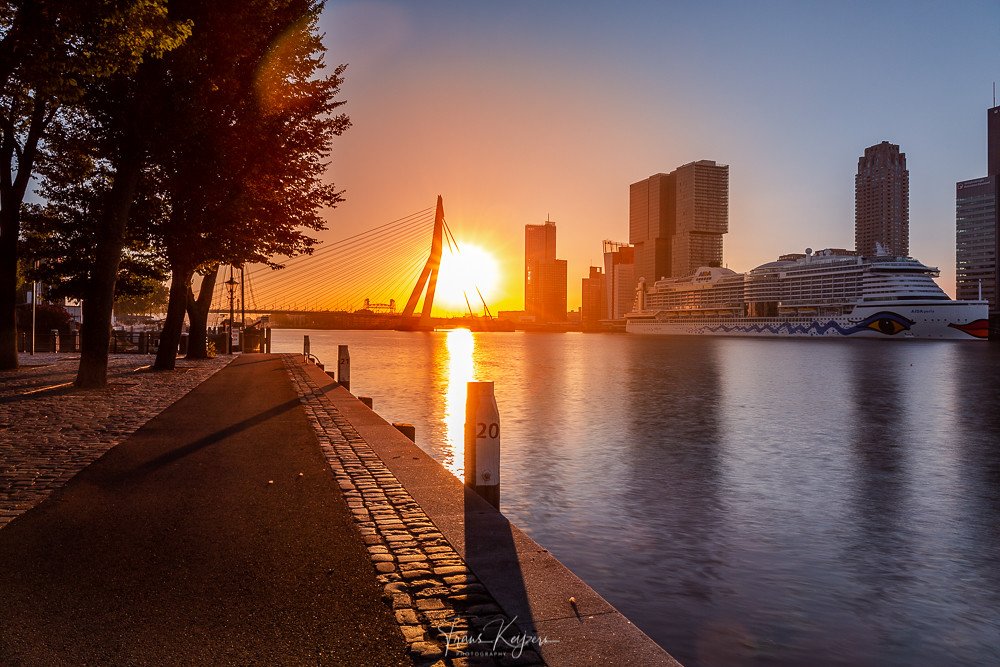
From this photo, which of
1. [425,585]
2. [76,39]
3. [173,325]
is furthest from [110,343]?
[425,585]

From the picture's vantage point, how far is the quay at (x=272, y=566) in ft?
10.5

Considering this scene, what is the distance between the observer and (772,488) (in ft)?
36.8

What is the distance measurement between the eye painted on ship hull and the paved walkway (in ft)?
361

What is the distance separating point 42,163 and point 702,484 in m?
20.4

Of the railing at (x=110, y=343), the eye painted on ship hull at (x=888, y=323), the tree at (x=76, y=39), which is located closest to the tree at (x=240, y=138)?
the tree at (x=76, y=39)

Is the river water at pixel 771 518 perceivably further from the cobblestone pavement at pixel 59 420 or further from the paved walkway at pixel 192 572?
the cobblestone pavement at pixel 59 420

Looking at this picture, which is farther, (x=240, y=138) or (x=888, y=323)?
(x=888, y=323)

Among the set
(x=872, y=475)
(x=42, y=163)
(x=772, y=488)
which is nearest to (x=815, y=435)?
(x=872, y=475)

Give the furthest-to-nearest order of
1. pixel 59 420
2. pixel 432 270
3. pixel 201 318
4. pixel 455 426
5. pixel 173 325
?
pixel 432 270
pixel 201 318
pixel 173 325
pixel 455 426
pixel 59 420

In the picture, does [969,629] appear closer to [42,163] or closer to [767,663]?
[767,663]

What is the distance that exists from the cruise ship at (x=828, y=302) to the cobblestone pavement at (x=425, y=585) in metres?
111

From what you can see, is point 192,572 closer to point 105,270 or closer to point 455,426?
point 105,270

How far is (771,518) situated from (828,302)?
111 m

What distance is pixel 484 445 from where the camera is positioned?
21.6ft
